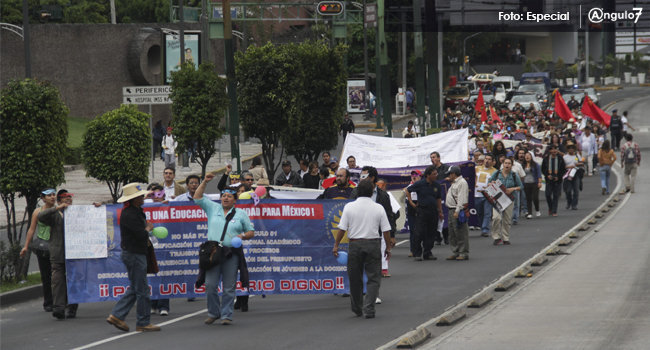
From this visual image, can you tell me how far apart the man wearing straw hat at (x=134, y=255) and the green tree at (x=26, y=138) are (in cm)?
460

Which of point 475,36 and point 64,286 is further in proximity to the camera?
point 475,36

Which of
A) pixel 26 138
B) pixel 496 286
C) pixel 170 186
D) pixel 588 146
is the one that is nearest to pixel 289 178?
pixel 170 186

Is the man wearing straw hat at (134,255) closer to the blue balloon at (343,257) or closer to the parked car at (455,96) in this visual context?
the blue balloon at (343,257)

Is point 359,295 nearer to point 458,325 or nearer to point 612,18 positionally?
point 458,325

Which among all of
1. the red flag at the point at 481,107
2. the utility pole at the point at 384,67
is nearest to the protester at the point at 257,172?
the utility pole at the point at 384,67

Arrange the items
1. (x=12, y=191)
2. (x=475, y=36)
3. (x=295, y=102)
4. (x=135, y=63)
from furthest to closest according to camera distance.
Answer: (x=475, y=36) → (x=135, y=63) → (x=295, y=102) → (x=12, y=191)

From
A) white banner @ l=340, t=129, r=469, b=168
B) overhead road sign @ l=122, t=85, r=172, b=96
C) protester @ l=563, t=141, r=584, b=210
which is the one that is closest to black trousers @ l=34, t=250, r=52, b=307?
white banner @ l=340, t=129, r=469, b=168

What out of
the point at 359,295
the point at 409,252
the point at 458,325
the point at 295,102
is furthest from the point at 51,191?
the point at 295,102

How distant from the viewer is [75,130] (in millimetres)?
→ 46219

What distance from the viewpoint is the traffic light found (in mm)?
43125

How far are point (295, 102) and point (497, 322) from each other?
17301 millimetres

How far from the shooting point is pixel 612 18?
32.8 metres

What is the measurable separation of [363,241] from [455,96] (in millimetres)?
58763

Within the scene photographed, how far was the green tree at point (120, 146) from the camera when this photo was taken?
22.4 meters
